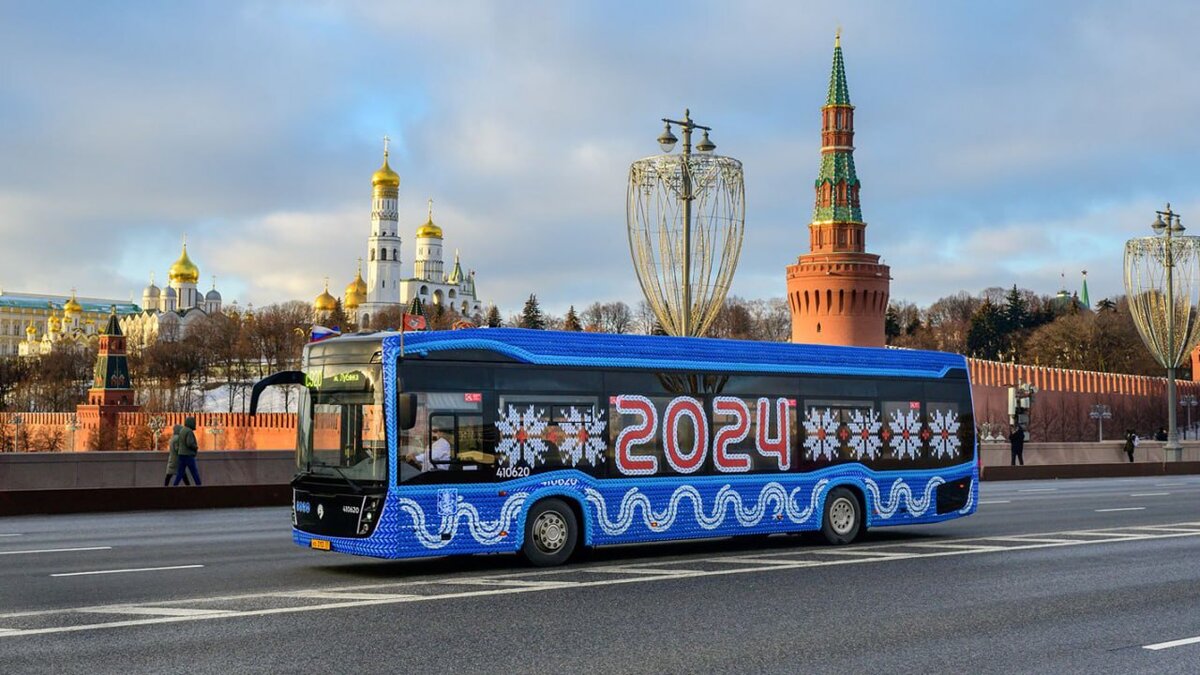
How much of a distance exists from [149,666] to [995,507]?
761 inches

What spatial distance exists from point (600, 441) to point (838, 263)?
90.6 m

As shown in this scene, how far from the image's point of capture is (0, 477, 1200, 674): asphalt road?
894 cm

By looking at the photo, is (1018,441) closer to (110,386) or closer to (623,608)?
(623,608)

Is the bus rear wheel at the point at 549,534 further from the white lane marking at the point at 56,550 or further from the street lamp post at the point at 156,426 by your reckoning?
the street lamp post at the point at 156,426

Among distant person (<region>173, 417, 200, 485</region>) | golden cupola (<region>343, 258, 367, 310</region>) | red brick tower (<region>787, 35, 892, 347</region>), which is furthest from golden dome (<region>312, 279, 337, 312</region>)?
distant person (<region>173, 417, 200, 485</region>)

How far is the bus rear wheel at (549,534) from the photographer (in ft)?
46.2

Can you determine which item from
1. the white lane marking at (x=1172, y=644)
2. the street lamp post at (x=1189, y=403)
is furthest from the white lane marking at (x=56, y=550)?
the street lamp post at (x=1189, y=403)

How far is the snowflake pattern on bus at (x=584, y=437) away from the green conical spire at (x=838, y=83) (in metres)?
92.8

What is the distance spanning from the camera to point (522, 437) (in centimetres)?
1397

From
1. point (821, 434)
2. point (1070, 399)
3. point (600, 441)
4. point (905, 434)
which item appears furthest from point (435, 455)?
point (1070, 399)

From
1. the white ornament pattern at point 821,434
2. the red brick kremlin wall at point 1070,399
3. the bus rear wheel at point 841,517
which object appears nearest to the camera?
the white ornament pattern at point 821,434

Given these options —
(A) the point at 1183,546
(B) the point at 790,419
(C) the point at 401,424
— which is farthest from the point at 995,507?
(C) the point at 401,424

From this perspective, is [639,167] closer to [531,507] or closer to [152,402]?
[531,507]

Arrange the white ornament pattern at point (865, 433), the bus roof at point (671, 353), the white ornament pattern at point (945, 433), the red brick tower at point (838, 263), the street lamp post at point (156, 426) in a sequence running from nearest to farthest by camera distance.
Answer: the bus roof at point (671, 353) < the white ornament pattern at point (865, 433) < the white ornament pattern at point (945, 433) < the street lamp post at point (156, 426) < the red brick tower at point (838, 263)
